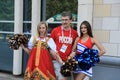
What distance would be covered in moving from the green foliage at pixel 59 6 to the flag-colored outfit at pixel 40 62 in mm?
2712

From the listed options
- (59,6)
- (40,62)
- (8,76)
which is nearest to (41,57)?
(40,62)

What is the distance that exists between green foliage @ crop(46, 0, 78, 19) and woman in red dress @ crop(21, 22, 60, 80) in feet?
8.76

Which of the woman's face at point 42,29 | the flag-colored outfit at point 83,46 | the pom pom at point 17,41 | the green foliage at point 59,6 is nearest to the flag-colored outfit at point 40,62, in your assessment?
the woman's face at point 42,29

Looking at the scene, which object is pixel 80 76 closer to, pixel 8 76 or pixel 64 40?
pixel 64 40

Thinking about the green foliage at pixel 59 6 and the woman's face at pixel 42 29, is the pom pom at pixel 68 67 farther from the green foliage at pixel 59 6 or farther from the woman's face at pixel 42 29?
the green foliage at pixel 59 6

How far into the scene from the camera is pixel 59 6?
8.26 metres

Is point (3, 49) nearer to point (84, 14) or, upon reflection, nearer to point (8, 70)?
point (8, 70)

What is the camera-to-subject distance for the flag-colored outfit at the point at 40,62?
531 centimetres

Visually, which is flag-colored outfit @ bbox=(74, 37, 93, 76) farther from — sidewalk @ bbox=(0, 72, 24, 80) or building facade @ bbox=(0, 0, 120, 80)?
sidewalk @ bbox=(0, 72, 24, 80)

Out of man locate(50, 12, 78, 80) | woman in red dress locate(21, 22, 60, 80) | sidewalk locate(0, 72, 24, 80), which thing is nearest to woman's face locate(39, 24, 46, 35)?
woman in red dress locate(21, 22, 60, 80)

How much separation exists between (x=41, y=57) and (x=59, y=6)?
10.4 ft

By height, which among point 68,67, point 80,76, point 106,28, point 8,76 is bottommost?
point 8,76

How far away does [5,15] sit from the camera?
30.3 ft

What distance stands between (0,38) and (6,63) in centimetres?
74
